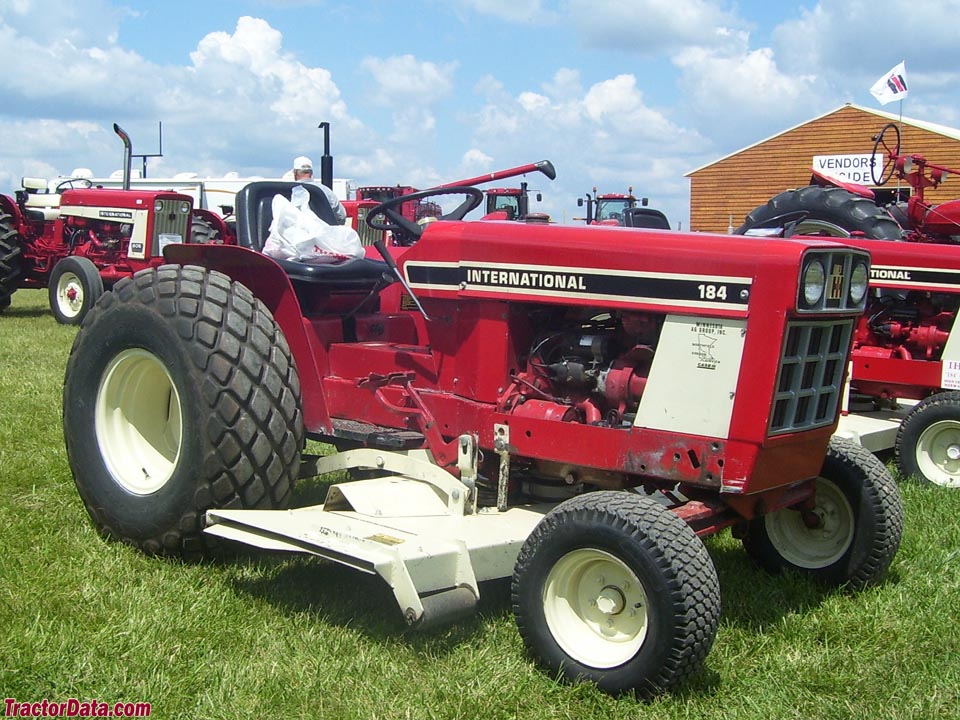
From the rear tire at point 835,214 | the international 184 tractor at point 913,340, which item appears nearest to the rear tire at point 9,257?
the rear tire at point 835,214

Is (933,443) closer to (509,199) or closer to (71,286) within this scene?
(71,286)

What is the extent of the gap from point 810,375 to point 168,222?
11215 mm

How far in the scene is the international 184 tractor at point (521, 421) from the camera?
321 cm

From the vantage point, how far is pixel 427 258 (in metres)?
4.04

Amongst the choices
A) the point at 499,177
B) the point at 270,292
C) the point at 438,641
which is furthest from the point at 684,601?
the point at 270,292

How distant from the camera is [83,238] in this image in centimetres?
1416

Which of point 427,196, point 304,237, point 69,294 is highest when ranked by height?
point 427,196

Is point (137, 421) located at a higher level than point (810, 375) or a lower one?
lower

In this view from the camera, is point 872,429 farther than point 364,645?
Yes

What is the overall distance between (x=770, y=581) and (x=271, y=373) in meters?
2.09

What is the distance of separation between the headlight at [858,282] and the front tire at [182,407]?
81.4 inches

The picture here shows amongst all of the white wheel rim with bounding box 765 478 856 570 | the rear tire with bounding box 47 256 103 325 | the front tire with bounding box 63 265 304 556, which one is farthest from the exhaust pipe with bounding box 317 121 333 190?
the white wheel rim with bounding box 765 478 856 570

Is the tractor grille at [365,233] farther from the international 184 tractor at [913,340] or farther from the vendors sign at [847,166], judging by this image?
the vendors sign at [847,166]

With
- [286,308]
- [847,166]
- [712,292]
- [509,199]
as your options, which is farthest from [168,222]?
[847,166]
